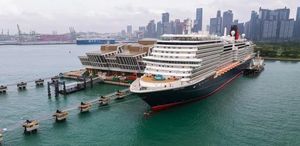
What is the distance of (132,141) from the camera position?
1255 inches

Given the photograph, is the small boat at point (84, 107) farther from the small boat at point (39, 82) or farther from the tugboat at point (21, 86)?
the small boat at point (39, 82)

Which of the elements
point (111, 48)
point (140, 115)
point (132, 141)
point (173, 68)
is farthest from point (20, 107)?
point (111, 48)

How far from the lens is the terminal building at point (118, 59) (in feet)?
218

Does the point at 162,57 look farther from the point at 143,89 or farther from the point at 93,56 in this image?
the point at 93,56

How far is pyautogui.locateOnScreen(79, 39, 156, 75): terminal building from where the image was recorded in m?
66.4

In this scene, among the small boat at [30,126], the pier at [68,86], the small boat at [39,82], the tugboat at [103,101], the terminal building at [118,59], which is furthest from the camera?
the terminal building at [118,59]

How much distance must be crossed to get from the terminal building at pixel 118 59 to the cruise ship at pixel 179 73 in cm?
1843

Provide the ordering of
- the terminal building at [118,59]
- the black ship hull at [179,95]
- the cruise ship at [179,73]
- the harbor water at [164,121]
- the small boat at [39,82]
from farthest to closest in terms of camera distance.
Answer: the terminal building at [118,59], the small boat at [39,82], the cruise ship at [179,73], the black ship hull at [179,95], the harbor water at [164,121]

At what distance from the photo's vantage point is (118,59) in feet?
225

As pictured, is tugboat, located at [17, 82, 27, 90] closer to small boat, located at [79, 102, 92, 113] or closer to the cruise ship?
small boat, located at [79, 102, 92, 113]

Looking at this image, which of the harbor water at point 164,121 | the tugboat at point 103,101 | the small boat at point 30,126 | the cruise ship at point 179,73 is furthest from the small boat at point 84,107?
the small boat at point 30,126

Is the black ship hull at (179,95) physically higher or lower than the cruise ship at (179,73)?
lower

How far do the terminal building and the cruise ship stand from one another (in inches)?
726

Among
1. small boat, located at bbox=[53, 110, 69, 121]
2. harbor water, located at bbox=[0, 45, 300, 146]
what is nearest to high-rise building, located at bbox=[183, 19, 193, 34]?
harbor water, located at bbox=[0, 45, 300, 146]
